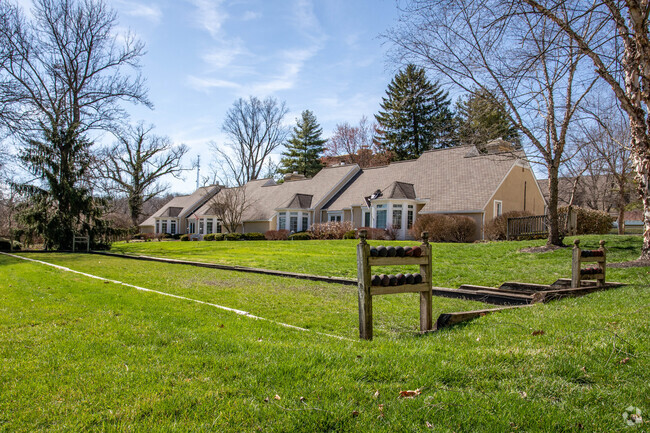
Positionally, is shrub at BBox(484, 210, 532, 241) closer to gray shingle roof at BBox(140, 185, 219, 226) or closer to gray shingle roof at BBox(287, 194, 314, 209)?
gray shingle roof at BBox(287, 194, 314, 209)

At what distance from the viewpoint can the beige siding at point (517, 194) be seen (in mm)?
25609

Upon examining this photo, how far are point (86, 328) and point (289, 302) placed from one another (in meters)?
3.50

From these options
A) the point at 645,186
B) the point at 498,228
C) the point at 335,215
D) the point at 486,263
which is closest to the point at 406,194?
the point at 498,228

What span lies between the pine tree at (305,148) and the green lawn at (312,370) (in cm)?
5112

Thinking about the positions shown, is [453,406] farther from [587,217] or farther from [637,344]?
[587,217]

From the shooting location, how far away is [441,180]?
28422 millimetres

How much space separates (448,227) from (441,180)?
22.2ft

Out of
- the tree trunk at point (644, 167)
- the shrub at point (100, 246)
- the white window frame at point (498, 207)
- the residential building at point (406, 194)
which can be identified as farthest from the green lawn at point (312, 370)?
the shrub at point (100, 246)

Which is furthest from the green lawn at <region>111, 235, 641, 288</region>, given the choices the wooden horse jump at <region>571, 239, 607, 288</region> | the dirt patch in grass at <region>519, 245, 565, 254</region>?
the wooden horse jump at <region>571, 239, 607, 288</region>

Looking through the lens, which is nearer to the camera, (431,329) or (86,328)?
(86,328)

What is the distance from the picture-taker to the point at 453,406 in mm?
2934

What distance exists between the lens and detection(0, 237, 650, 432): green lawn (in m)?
2.76

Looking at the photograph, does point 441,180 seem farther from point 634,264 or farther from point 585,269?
point 585,269

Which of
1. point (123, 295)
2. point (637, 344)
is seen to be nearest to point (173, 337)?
point (123, 295)
